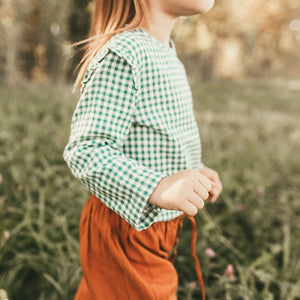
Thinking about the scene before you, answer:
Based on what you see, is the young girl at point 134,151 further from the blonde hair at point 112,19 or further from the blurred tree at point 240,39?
the blurred tree at point 240,39

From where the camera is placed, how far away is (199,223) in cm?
212

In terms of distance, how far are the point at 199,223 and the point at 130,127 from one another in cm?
134

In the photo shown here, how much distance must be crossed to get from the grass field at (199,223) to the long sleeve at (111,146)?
80 cm

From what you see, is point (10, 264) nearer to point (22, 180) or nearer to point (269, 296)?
point (22, 180)

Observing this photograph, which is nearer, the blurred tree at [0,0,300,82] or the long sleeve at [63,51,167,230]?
the long sleeve at [63,51,167,230]

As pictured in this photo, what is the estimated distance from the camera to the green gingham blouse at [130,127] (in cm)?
84

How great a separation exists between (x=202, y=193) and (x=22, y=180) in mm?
1736

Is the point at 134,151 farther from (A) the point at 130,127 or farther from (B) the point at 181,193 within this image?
(B) the point at 181,193

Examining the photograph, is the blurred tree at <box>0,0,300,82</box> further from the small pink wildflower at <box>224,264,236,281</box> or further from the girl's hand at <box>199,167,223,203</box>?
the small pink wildflower at <box>224,264,236,281</box>

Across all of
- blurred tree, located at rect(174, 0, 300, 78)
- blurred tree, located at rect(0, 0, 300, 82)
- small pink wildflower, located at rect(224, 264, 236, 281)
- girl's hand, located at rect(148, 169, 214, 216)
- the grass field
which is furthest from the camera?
blurred tree, located at rect(174, 0, 300, 78)

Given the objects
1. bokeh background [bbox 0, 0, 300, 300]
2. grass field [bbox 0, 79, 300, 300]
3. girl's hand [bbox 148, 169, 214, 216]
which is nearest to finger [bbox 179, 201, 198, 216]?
girl's hand [bbox 148, 169, 214, 216]

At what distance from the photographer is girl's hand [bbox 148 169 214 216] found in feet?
2.69

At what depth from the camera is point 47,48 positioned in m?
7.88

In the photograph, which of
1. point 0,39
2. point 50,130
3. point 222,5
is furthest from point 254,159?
point 222,5
